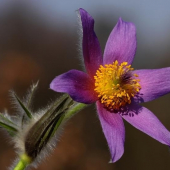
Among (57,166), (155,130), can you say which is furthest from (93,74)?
(57,166)

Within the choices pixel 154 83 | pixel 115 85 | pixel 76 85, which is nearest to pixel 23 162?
pixel 76 85

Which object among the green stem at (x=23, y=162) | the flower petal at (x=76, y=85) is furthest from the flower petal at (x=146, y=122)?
the green stem at (x=23, y=162)

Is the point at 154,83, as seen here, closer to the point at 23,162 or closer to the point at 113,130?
the point at 113,130

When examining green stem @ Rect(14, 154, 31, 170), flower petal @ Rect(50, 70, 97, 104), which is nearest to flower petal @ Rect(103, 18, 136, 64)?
flower petal @ Rect(50, 70, 97, 104)

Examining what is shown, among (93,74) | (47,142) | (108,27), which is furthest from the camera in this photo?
(108,27)

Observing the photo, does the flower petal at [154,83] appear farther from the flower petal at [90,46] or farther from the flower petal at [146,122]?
the flower petal at [90,46]

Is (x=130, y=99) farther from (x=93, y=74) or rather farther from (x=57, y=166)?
(x=57, y=166)

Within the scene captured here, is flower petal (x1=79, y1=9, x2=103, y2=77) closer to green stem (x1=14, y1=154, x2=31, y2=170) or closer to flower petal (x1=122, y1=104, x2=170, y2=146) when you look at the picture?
flower petal (x1=122, y1=104, x2=170, y2=146)
